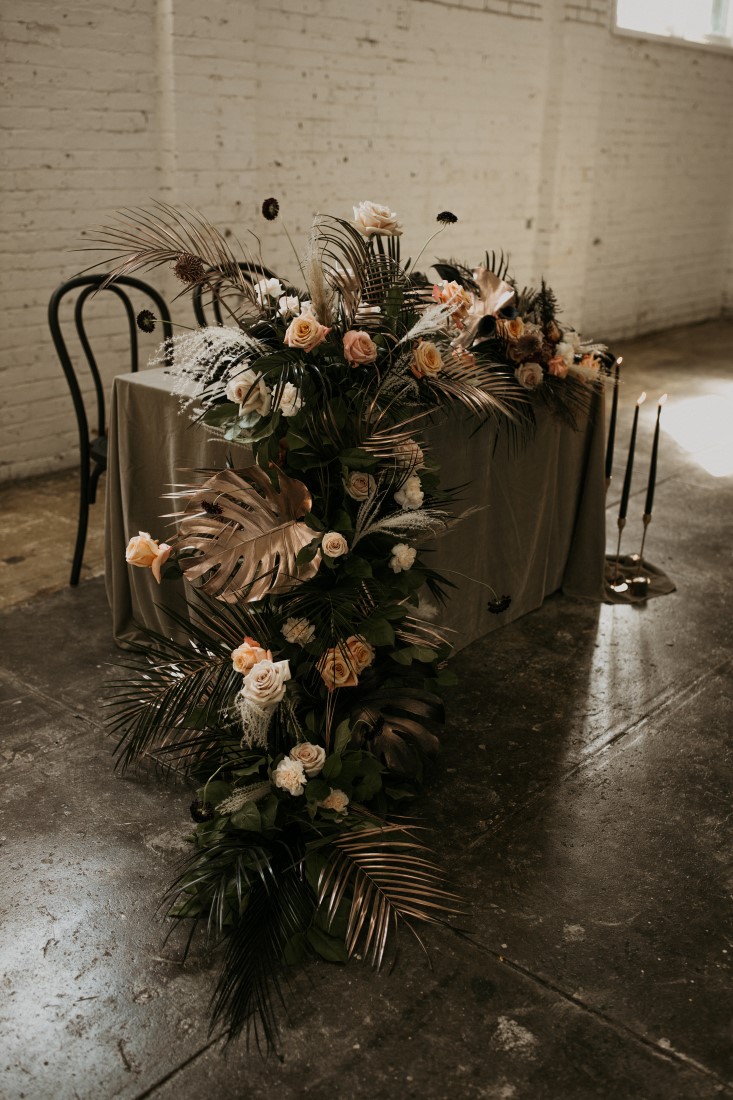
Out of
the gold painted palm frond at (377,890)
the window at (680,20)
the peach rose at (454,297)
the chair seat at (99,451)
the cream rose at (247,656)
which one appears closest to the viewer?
the gold painted palm frond at (377,890)

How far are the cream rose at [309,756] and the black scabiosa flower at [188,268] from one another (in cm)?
100

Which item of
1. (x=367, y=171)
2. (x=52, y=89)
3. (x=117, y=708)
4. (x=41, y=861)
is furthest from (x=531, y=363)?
(x=367, y=171)

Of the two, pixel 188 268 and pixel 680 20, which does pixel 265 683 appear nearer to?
pixel 188 268

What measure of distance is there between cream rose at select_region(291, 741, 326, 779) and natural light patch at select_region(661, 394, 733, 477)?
3397 mm

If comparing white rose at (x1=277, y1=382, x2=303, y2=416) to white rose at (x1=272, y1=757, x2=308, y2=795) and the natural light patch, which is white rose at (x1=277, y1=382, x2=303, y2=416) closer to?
white rose at (x1=272, y1=757, x2=308, y2=795)

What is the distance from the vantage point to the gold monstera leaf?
2.08 metres

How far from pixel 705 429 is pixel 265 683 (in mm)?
4388

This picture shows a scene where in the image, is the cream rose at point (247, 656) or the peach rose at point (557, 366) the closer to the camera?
the cream rose at point (247, 656)

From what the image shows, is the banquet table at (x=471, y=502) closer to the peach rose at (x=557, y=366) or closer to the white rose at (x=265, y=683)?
the peach rose at (x=557, y=366)

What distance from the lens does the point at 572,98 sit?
698cm

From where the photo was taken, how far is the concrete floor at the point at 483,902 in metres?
1.69

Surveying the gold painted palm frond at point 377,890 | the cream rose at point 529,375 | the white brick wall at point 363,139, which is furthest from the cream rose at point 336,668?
the white brick wall at point 363,139

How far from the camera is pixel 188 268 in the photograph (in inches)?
85.5

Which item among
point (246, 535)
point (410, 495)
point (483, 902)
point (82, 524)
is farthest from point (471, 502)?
point (82, 524)
